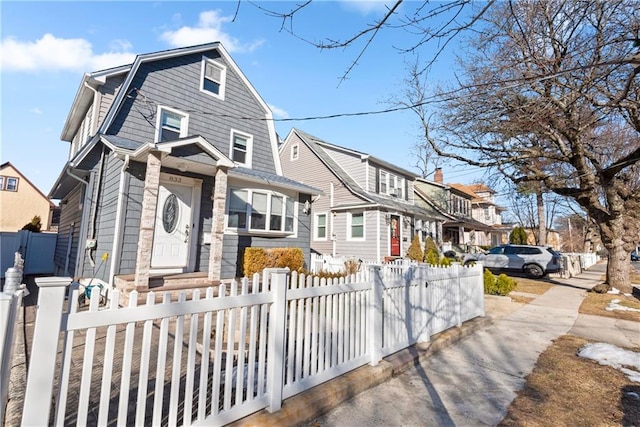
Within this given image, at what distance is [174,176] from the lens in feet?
24.7

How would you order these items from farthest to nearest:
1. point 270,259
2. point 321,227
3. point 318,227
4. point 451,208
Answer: point 451,208
point 318,227
point 321,227
point 270,259

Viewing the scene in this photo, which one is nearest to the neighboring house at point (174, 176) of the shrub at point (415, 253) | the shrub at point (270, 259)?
the shrub at point (270, 259)

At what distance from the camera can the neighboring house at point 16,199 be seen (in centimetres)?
2436

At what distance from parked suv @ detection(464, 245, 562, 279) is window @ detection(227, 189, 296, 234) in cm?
1244

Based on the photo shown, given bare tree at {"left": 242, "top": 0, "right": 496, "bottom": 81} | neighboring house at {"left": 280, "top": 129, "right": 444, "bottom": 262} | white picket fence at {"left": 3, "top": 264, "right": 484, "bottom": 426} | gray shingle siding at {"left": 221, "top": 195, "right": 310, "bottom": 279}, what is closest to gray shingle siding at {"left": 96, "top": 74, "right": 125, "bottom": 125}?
gray shingle siding at {"left": 221, "top": 195, "right": 310, "bottom": 279}

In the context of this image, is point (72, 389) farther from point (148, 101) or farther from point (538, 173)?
point (538, 173)

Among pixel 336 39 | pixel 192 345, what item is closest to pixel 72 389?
pixel 192 345

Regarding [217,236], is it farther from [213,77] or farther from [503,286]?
[503,286]

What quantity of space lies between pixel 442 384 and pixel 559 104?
23.6ft

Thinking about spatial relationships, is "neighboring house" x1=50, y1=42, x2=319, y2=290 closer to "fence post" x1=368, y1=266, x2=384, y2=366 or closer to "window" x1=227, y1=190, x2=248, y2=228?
"window" x1=227, y1=190, x2=248, y2=228

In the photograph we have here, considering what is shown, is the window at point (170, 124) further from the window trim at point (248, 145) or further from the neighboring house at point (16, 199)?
the neighboring house at point (16, 199)

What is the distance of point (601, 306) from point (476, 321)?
5148mm

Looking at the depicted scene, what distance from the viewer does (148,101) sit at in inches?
325

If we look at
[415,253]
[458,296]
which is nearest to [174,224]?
[458,296]
